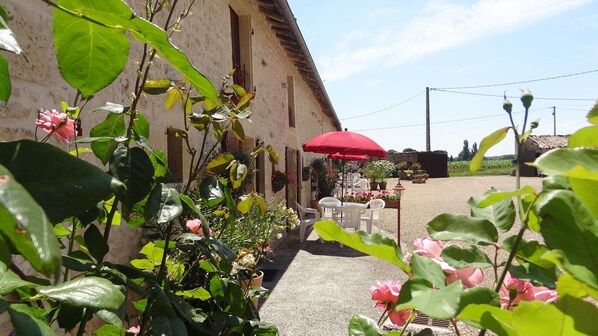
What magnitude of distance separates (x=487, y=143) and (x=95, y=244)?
2.75 ft

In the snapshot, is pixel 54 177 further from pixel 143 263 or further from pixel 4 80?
pixel 143 263

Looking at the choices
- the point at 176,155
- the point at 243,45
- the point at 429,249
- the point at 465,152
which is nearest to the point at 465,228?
the point at 429,249

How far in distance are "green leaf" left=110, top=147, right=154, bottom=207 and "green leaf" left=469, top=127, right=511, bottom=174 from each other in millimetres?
658

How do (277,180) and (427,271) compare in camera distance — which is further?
(277,180)

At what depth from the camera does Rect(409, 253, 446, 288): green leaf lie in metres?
0.44

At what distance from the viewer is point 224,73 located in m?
5.52

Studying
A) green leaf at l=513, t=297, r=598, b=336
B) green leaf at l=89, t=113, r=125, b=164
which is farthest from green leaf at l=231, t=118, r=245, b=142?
green leaf at l=513, t=297, r=598, b=336

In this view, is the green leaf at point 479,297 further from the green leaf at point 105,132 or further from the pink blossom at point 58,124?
the pink blossom at point 58,124

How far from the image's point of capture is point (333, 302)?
4.62 m

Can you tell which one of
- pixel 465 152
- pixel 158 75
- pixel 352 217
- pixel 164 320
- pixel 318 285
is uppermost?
pixel 158 75

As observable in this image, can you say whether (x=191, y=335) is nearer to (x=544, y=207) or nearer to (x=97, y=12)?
(x=97, y=12)

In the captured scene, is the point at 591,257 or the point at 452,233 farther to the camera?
the point at 452,233

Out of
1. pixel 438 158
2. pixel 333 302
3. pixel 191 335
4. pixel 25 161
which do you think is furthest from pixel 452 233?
→ pixel 438 158

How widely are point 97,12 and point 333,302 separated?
4541 millimetres
